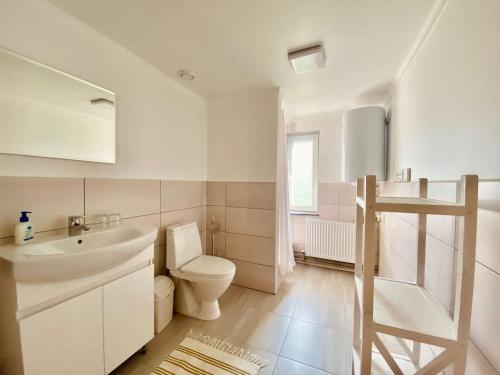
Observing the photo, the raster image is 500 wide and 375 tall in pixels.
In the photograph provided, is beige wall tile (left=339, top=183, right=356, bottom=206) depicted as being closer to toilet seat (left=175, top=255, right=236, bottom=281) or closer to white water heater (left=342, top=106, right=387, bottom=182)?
white water heater (left=342, top=106, right=387, bottom=182)

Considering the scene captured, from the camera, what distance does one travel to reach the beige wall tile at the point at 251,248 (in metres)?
2.08

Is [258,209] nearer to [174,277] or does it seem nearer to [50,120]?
[174,277]

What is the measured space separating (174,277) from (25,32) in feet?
6.01

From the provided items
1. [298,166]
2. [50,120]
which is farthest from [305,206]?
[50,120]

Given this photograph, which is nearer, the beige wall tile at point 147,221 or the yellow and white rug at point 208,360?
the yellow and white rug at point 208,360

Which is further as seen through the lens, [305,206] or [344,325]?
[305,206]

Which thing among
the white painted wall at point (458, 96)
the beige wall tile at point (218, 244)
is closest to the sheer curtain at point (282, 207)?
the beige wall tile at point (218, 244)

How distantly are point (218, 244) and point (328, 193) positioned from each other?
1.61m

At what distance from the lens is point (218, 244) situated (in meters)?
2.30

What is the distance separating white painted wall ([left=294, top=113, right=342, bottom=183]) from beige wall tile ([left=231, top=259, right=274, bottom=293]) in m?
1.46

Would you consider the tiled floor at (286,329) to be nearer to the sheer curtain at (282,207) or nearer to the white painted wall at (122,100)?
the sheer curtain at (282,207)

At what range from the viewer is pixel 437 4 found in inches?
40.7

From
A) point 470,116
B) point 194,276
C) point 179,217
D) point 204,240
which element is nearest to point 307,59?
point 470,116

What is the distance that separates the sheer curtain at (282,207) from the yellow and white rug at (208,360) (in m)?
0.97
